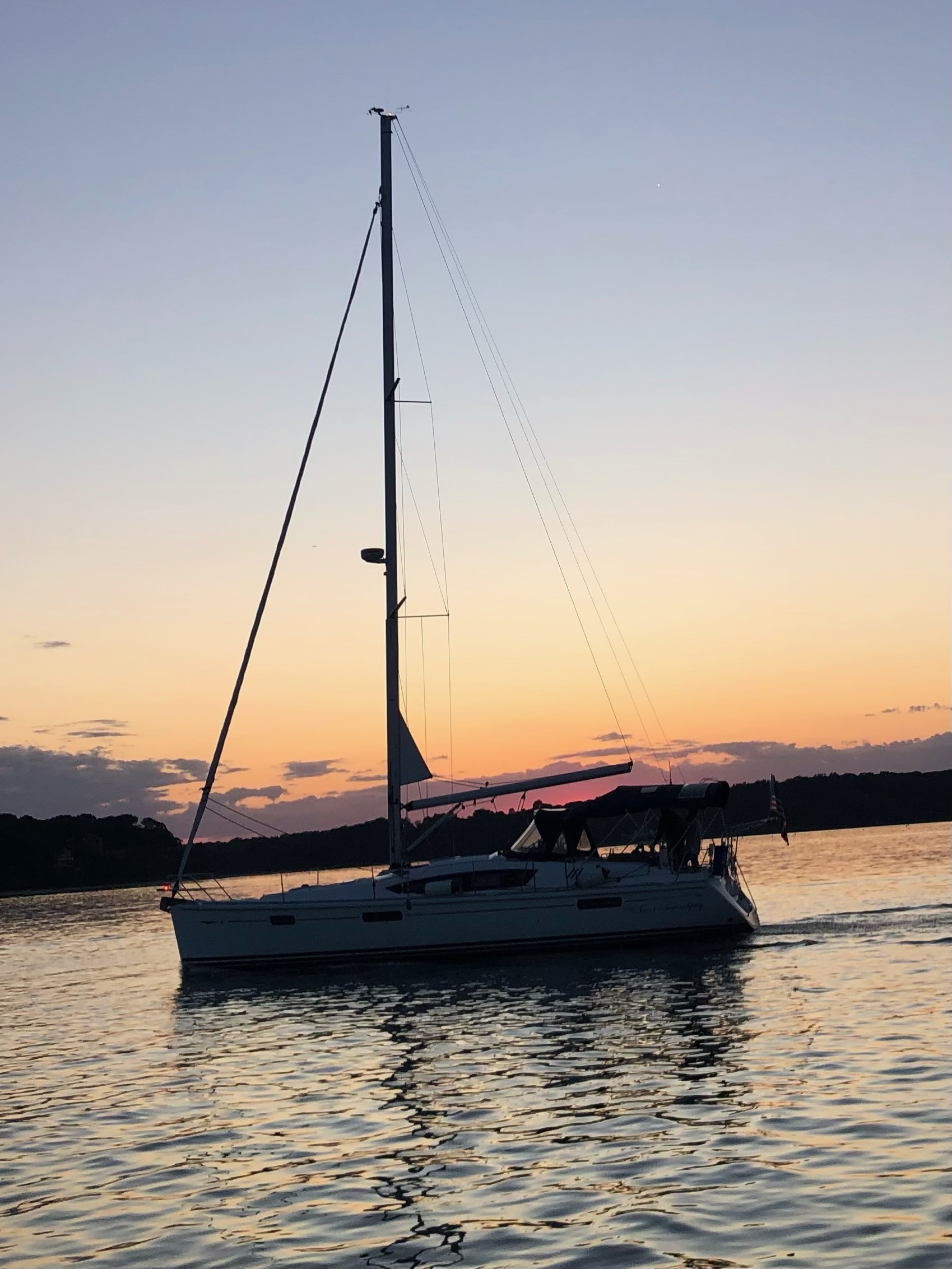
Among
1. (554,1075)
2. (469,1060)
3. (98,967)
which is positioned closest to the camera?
(554,1075)

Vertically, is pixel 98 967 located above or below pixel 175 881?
below

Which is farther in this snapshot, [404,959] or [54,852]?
[54,852]

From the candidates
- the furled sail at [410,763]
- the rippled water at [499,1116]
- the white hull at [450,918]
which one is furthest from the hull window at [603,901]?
the furled sail at [410,763]

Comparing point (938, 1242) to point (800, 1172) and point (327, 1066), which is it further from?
point (327, 1066)

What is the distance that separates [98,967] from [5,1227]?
3122 cm

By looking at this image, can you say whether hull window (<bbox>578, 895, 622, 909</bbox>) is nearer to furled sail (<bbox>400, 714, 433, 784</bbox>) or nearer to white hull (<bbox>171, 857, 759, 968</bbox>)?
white hull (<bbox>171, 857, 759, 968</bbox>)

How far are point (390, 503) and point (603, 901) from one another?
1079cm

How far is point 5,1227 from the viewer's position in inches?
441

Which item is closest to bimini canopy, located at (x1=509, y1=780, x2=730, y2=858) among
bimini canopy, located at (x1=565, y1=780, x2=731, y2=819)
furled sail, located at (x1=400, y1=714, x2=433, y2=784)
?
bimini canopy, located at (x1=565, y1=780, x2=731, y2=819)

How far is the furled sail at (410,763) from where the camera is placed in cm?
3027

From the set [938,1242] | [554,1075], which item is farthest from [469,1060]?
[938,1242]

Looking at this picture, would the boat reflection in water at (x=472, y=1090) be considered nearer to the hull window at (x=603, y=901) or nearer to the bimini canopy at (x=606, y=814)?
the hull window at (x=603, y=901)

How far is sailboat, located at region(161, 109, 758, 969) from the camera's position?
29.9 meters

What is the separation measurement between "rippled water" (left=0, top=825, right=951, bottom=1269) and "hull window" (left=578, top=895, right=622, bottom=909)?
1.30 meters
